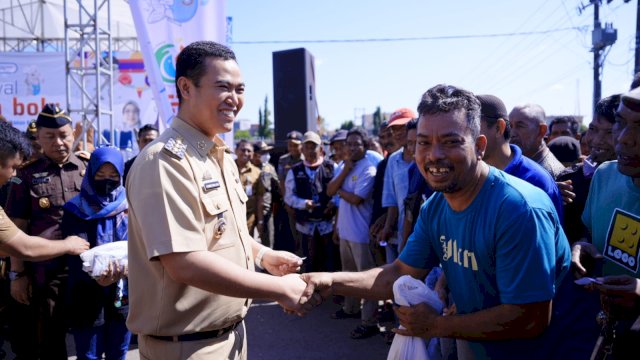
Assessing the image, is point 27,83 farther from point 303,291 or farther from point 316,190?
point 303,291

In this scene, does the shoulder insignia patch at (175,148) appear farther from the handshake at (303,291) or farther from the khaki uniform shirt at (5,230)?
the khaki uniform shirt at (5,230)

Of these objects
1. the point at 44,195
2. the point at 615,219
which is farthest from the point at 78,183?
the point at 615,219

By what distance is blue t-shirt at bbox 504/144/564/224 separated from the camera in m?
2.74

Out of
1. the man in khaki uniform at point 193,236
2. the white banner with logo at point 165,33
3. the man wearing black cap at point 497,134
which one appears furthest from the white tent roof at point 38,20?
the man in khaki uniform at point 193,236

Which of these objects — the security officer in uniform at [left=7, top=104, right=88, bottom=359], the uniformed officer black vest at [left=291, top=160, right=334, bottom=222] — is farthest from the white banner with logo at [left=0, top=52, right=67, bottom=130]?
the security officer in uniform at [left=7, top=104, right=88, bottom=359]

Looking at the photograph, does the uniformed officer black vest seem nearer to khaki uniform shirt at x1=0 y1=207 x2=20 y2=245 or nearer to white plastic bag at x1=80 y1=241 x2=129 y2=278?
white plastic bag at x1=80 y1=241 x2=129 y2=278

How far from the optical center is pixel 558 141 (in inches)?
205

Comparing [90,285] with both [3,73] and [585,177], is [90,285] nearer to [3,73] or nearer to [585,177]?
[585,177]

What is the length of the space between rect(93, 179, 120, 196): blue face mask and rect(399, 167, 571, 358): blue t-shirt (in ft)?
8.88

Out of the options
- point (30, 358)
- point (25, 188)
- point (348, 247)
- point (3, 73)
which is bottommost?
point (30, 358)

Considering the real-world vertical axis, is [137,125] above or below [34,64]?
below

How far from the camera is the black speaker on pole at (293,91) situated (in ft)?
32.1

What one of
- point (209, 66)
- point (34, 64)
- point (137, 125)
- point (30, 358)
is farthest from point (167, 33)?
point (34, 64)

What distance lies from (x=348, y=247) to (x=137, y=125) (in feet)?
49.2
